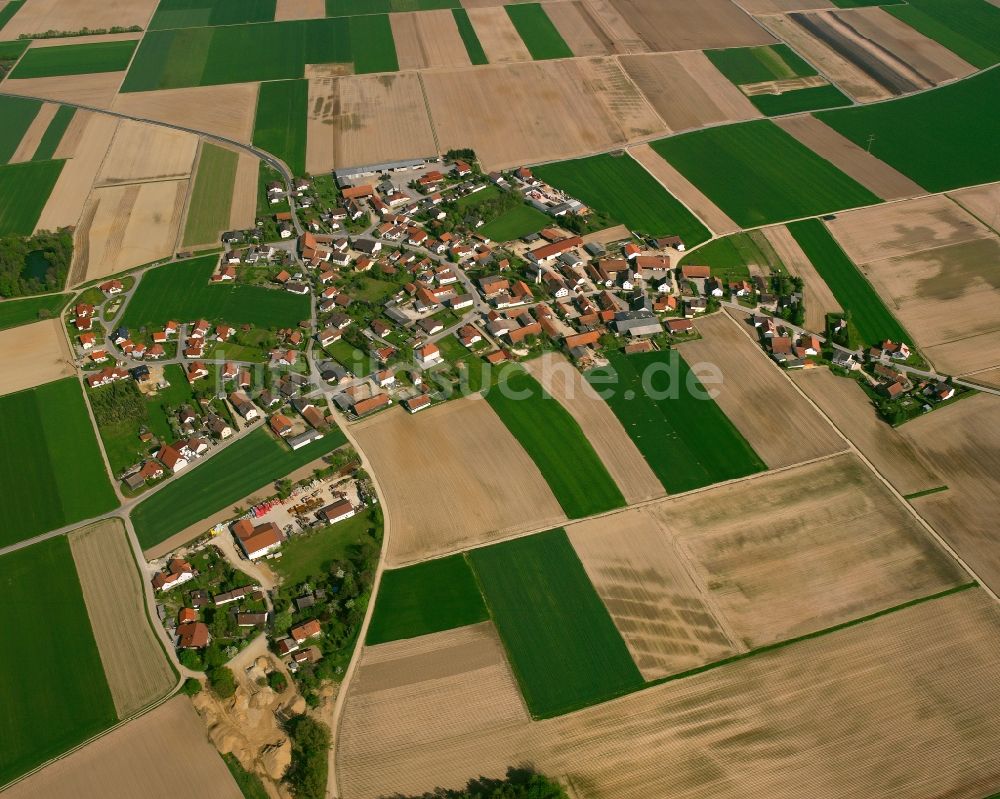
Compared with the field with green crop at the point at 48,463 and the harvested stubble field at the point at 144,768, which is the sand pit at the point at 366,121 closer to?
the field with green crop at the point at 48,463

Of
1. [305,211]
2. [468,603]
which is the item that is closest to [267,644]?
[468,603]

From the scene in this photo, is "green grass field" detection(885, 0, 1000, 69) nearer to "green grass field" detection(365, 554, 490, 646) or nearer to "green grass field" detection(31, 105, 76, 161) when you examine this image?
"green grass field" detection(365, 554, 490, 646)

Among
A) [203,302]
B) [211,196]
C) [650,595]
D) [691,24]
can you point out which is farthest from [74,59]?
[650,595]

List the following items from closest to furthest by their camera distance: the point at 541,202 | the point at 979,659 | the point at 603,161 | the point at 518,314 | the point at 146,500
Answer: the point at 979,659
the point at 146,500
the point at 518,314
the point at 541,202
the point at 603,161

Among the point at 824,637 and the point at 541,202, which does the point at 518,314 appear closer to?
the point at 541,202

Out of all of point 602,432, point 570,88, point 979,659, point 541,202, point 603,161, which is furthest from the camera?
point 570,88

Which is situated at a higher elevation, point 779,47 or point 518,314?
point 779,47

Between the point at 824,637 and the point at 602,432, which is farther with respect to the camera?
the point at 602,432

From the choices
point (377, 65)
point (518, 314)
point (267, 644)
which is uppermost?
point (377, 65)
